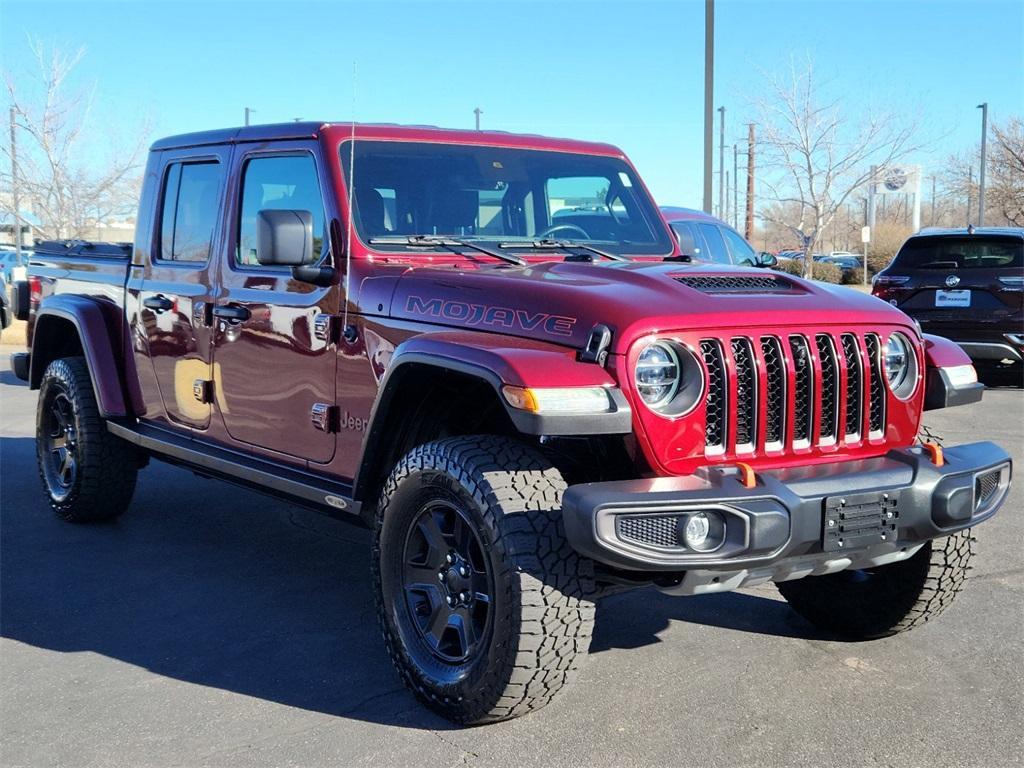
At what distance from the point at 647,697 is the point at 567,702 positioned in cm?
28

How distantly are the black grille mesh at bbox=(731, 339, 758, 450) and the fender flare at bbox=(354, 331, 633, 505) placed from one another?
0.42 meters

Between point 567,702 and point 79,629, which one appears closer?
point 567,702

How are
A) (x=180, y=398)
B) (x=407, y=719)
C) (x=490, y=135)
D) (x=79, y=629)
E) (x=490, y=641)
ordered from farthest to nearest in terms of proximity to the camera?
(x=180, y=398)
(x=490, y=135)
(x=79, y=629)
(x=407, y=719)
(x=490, y=641)

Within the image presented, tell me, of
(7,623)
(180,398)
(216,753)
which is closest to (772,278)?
(216,753)

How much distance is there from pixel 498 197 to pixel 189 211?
1611mm

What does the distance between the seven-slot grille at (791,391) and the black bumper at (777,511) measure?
5.5 inches

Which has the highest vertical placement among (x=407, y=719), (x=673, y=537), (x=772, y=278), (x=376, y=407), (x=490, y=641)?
(x=772, y=278)

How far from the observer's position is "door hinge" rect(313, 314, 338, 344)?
4328 millimetres

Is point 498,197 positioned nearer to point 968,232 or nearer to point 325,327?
point 325,327

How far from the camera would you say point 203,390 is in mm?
5141

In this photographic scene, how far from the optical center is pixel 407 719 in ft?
12.0

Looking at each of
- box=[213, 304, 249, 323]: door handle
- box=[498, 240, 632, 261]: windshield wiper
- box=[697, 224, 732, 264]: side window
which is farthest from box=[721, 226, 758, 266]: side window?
box=[213, 304, 249, 323]: door handle

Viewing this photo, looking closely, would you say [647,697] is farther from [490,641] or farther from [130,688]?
[130,688]

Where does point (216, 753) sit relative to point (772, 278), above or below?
below
